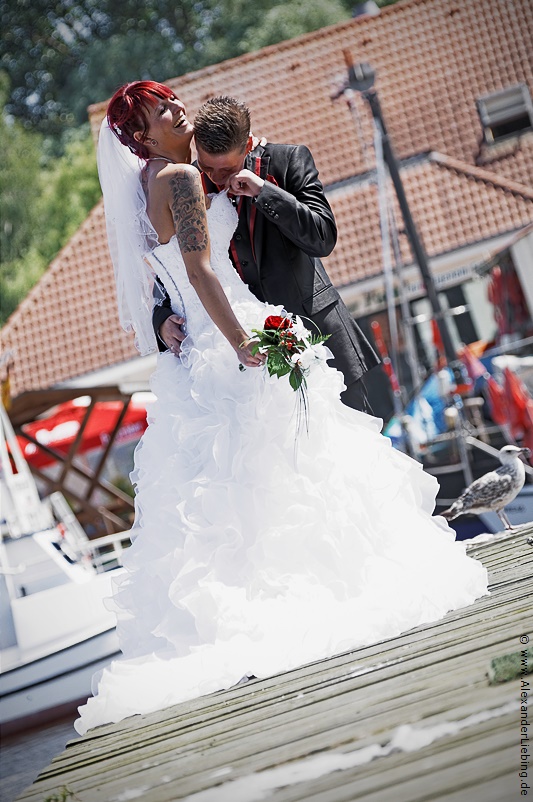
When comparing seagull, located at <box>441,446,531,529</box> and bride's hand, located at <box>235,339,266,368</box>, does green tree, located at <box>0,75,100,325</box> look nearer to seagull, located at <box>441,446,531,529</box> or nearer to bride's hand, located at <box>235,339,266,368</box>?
seagull, located at <box>441,446,531,529</box>

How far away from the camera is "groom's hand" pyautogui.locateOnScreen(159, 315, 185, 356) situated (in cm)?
402

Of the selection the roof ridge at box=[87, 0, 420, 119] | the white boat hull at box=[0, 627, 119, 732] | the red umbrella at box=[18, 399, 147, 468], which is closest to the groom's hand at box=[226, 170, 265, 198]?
the white boat hull at box=[0, 627, 119, 732]

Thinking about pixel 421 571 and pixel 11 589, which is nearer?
→ pixel 421 571

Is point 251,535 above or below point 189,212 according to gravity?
below

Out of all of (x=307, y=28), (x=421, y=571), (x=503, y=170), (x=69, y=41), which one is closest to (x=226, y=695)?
(x=421, y=571)

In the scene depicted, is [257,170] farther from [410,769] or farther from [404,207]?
[404,207]

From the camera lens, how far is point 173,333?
4023mm

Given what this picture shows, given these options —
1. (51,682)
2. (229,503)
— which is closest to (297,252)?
(229,503)

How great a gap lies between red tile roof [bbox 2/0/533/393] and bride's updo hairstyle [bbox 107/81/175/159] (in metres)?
14.7

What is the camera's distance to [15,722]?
400 inches

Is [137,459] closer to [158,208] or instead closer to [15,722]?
[158,208]

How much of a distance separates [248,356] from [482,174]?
1654 cm

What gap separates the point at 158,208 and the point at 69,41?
48.8 metres

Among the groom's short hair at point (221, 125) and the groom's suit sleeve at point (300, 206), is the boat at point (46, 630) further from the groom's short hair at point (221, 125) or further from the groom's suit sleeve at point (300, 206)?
the groom's short hair at point (221, 125)
